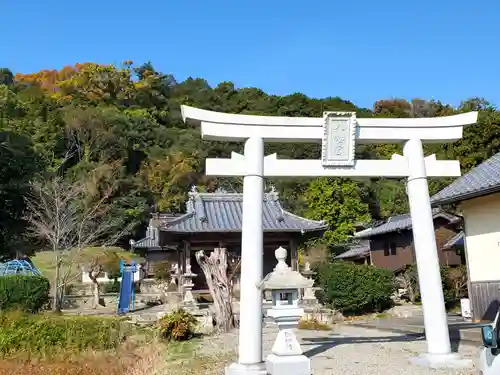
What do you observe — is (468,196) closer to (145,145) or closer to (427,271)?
(427,271)

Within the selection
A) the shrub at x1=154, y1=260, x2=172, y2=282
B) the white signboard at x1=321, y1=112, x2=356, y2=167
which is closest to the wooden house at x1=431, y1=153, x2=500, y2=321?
the white signboard at x1=321, y1=112, x2=356, y2=167

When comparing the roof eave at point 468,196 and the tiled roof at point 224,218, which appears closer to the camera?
the roof eave at point 468,196

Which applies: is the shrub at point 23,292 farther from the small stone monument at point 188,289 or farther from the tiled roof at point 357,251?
the tiled roof at point 357,251

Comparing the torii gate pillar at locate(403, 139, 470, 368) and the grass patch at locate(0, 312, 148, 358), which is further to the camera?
the grass patch at locate(0, 312, 148, 358)

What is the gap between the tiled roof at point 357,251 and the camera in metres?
32.9

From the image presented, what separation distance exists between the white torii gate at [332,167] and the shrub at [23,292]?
12.3 m

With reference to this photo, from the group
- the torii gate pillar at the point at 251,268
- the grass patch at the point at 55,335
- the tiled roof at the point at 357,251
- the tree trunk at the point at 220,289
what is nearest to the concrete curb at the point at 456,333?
the tree trunk at the point at 220,289

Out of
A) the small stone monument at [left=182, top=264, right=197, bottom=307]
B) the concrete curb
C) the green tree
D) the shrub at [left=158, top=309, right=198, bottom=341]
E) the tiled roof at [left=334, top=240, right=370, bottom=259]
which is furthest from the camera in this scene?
the green tree

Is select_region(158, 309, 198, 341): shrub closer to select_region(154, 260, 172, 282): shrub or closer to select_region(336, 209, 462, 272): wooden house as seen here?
select_region(336, 209, 462, 272): wooden house

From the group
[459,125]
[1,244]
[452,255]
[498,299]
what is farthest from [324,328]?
[1,244]

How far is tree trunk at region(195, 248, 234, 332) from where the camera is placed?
13719 mm

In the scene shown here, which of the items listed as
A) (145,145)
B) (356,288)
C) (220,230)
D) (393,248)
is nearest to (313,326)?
(356,288)

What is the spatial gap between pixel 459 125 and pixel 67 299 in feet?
69.9

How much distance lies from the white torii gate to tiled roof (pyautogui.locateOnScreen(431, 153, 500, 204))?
2665 mm
